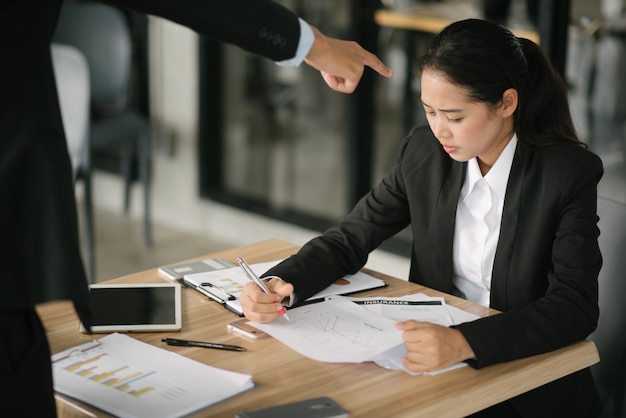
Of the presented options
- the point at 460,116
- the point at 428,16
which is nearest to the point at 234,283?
the point at 460,116

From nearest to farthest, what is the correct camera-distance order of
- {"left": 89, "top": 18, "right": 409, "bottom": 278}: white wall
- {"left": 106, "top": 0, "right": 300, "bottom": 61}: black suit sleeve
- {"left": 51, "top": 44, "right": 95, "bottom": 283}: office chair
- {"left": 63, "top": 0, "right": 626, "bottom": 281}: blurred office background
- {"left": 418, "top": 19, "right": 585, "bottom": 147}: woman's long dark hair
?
{"left": 106, "top": 0, "right": 300, "bottom": 61}: black suit sleeve
{"left": 418, "top": 19, "right": 585, "bottom": 147}: woman's long dark hair
{"left": 51, "top": 44, "right": 95, "bottom": 283}: office chair
{"left": 63, "top": 0, "right": 626, "bottom": 281}: blurred office background
{"left": 89, "top": 18, "right": 409, "bottom": 278}: white wall

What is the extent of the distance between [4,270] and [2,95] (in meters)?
0.22

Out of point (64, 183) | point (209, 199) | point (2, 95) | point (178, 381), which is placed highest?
point (2, 95)

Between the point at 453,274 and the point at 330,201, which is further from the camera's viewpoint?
the point at 330,201

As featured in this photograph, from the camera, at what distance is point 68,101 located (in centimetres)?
380

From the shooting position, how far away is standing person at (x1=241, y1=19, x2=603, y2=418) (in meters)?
1.88

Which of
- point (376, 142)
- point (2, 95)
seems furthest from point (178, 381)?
point (376, 142)

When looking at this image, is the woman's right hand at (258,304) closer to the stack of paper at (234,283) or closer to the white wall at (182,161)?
the stack of paper at (234,283)

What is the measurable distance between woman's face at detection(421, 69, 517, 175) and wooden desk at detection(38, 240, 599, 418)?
1.18 ft

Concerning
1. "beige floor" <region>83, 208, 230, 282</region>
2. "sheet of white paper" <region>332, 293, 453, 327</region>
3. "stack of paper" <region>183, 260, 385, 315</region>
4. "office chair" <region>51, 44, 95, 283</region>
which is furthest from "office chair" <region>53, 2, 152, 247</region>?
"sheet of white paper" <region>332, 293, 453, 327</region>

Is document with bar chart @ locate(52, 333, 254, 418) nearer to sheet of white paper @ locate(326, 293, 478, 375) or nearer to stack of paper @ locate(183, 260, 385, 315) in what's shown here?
stack of paper @ locate(183, 260, 385, 315)

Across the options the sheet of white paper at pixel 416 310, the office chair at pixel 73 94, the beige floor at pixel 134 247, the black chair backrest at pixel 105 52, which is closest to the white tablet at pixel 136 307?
the sheet of white paper at pixel 416 310

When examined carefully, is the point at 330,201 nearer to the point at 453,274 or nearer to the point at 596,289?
the point at 453,274

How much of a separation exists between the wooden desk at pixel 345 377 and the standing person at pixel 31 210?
23 cm
